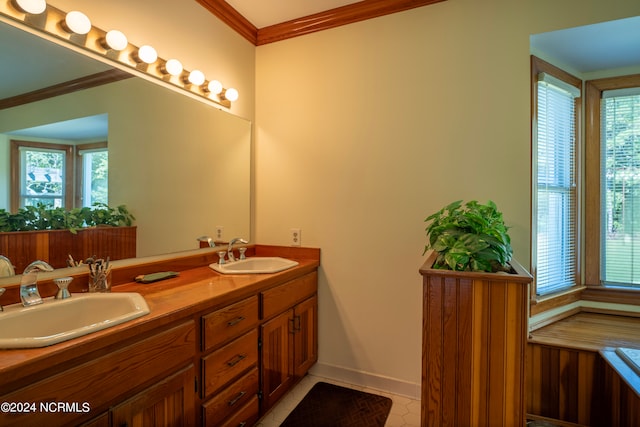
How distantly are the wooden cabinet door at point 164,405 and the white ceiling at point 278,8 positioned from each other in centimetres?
214

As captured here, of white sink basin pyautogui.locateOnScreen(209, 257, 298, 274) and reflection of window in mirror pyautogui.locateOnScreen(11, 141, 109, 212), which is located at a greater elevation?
reflection of window in mirror pyautogui.locateOnScreen(11, 141, 109, 212)

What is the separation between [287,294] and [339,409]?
738mm

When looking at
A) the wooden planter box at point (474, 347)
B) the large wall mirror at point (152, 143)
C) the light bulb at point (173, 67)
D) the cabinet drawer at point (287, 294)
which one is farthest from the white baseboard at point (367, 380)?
the light bulb at point (173, 67)

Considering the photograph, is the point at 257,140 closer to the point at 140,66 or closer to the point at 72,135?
the point at 140,66

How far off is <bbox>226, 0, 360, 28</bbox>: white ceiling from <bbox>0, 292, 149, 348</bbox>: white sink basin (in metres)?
1.90

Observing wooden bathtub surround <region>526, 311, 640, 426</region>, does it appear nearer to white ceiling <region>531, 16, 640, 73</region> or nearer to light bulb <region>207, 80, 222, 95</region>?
white ceiling <region>531, 16, 640, 73</region>

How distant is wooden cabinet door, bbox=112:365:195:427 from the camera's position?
1031 mm

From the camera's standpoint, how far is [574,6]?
5.55 feet

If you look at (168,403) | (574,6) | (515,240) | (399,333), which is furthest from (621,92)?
(168,403)

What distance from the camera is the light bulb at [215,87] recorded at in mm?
2031

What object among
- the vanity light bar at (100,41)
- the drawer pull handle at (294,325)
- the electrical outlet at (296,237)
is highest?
the vanity light bar at (100,41)

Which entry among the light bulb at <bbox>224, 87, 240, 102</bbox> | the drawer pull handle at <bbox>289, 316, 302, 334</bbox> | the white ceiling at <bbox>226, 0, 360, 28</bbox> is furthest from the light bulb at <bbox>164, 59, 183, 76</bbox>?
the drawer pull handle at <bbox>289, 316, 302, 334</bbox>

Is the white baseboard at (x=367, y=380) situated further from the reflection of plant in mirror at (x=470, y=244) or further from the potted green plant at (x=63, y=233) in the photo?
the potted green plant at (x=63, y=233)

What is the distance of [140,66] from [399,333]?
2.12 metres
